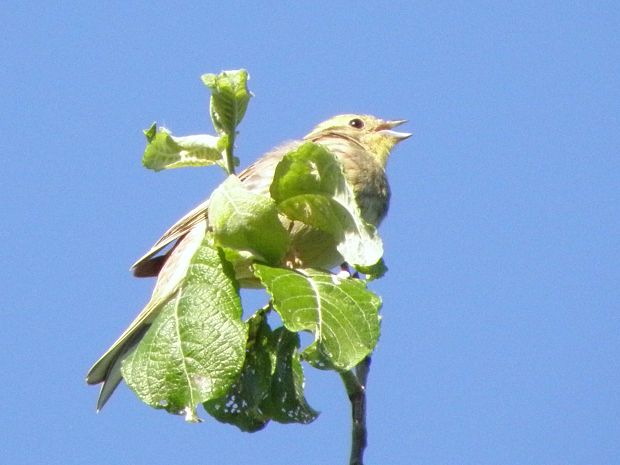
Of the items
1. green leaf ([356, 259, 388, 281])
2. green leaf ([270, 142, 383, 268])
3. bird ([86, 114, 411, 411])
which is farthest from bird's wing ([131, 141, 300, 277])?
green leaf ([270, 142, 383, 268])

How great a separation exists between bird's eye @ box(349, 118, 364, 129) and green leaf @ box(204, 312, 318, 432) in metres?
3.84

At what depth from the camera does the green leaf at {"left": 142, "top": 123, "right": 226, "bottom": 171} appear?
11.9ft

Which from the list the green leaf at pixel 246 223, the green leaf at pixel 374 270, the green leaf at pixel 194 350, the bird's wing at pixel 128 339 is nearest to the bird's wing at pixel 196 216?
the bird's wing at pixel 128 339

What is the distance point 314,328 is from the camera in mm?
3133

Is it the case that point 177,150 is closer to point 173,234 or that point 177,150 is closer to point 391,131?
point 173,234

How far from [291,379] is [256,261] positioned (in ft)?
1.40

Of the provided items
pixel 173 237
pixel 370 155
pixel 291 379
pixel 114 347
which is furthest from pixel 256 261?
pixel 370 155

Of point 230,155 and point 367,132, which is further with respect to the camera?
point 367,132

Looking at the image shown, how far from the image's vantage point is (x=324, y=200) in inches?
139

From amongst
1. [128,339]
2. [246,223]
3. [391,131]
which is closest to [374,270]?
[246,223]

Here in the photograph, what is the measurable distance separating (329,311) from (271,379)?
45 cm

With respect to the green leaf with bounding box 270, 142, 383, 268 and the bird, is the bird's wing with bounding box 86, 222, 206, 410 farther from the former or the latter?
the green leaf with bounding box 270, 142, 383, 268

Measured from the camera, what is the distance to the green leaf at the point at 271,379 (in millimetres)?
3512

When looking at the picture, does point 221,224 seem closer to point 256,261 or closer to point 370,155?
point 256,261
